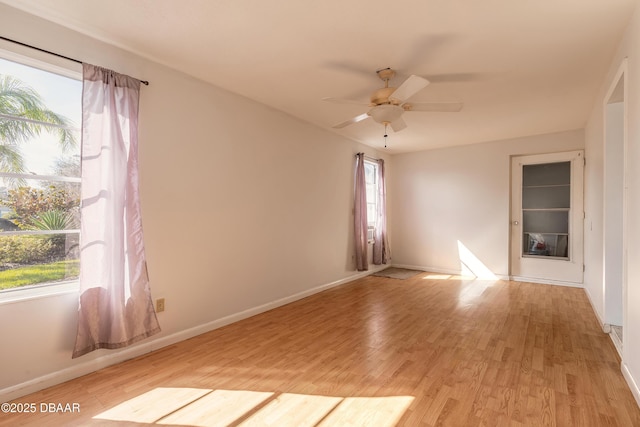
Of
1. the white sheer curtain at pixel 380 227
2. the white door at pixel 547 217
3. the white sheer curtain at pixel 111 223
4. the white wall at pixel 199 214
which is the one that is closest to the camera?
the white wall at pixel 199 214

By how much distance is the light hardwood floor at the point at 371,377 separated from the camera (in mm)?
1849

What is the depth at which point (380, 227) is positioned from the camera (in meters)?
6.15

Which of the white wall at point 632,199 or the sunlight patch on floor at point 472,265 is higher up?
the white wall at point 632,199

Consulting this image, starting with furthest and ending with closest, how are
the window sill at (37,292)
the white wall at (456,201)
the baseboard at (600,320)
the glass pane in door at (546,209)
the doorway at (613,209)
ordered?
the white wall at (456,201) < the glass pane in door at (546,209) < the baseboard at (600,320) < the doorway at (613,209) < the window sill at (37,292)

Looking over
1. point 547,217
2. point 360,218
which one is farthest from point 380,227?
point 547,217

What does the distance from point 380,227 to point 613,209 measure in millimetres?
3598

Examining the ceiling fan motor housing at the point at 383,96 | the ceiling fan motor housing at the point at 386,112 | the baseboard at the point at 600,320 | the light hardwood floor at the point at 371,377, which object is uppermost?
the ceiling fan motor housing at the point at 383,96

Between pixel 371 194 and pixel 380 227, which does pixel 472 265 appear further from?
pixel 371 194

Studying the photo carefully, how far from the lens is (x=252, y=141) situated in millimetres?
3701

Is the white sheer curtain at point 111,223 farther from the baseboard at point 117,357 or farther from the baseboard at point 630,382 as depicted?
the baseboard at point 630,382

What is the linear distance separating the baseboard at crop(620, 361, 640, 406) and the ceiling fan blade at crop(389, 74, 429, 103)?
7.90 ft

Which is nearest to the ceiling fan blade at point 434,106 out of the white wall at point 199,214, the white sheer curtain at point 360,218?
the white wall at point 199,214

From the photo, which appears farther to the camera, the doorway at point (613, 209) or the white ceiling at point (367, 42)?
the doorway at point (613, 209)

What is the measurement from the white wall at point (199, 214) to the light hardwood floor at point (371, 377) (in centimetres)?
24
